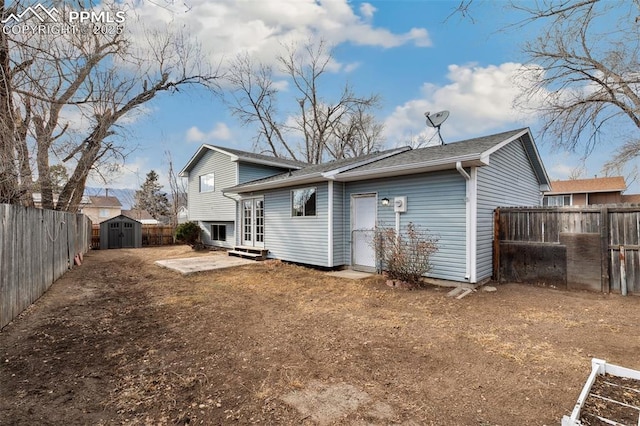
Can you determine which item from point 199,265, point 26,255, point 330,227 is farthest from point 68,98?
point 330,227

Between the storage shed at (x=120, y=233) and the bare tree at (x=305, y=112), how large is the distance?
1044cm

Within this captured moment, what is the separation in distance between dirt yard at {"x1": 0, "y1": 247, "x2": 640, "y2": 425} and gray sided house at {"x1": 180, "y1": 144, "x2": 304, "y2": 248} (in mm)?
8108

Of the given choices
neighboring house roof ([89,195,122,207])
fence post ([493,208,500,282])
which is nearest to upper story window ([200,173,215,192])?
fence post ([493,208,500,282])

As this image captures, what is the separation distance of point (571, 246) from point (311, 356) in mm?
5890

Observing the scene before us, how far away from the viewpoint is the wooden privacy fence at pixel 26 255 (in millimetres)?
4215

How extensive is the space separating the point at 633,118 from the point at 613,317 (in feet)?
36.4

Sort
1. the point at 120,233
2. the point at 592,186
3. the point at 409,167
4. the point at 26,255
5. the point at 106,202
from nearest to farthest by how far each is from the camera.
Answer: the point at 26,255
the point at 409,167
the point at 120,233
the point at 592,186
the point at 106,202

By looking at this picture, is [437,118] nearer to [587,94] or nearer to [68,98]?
[587,94]

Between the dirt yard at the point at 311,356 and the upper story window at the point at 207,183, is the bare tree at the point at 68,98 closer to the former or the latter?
the dirt yard at the point at 311,356

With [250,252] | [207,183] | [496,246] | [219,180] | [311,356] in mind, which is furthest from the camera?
[207,183]

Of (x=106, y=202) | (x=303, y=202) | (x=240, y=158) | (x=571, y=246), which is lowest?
(x=571, y=246)

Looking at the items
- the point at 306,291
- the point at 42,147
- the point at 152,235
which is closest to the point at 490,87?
the point at 306,291

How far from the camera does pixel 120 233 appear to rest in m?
17.0

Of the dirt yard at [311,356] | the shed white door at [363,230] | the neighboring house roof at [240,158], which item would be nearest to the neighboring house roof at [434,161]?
the shed white door at [363,230]
